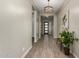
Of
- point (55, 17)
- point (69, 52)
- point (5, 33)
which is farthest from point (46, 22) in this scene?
point (5, 33)

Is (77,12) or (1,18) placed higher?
(77,12)

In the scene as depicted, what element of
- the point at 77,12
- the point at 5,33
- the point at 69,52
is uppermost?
the point at 77,12

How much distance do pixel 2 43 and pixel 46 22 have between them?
19.4m

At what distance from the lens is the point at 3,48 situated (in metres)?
2.65

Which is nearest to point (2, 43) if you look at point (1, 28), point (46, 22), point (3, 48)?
point (3, 48)

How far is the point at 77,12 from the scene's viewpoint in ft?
16.4

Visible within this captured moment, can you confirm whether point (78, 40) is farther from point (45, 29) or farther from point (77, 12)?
point (45, 29)

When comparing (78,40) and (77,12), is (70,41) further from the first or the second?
(77,12)

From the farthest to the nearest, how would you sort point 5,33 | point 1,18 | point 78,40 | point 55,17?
point 55,17 → point 78,40 → point 5,33 → point 1,18

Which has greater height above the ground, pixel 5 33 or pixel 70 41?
pixel 5 33

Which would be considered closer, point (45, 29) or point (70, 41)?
point (70, 41)

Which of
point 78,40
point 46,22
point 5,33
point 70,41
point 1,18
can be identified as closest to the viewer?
point 1,18

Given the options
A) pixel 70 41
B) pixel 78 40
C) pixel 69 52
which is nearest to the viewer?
pixel 78 40

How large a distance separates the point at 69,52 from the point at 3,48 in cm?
412
